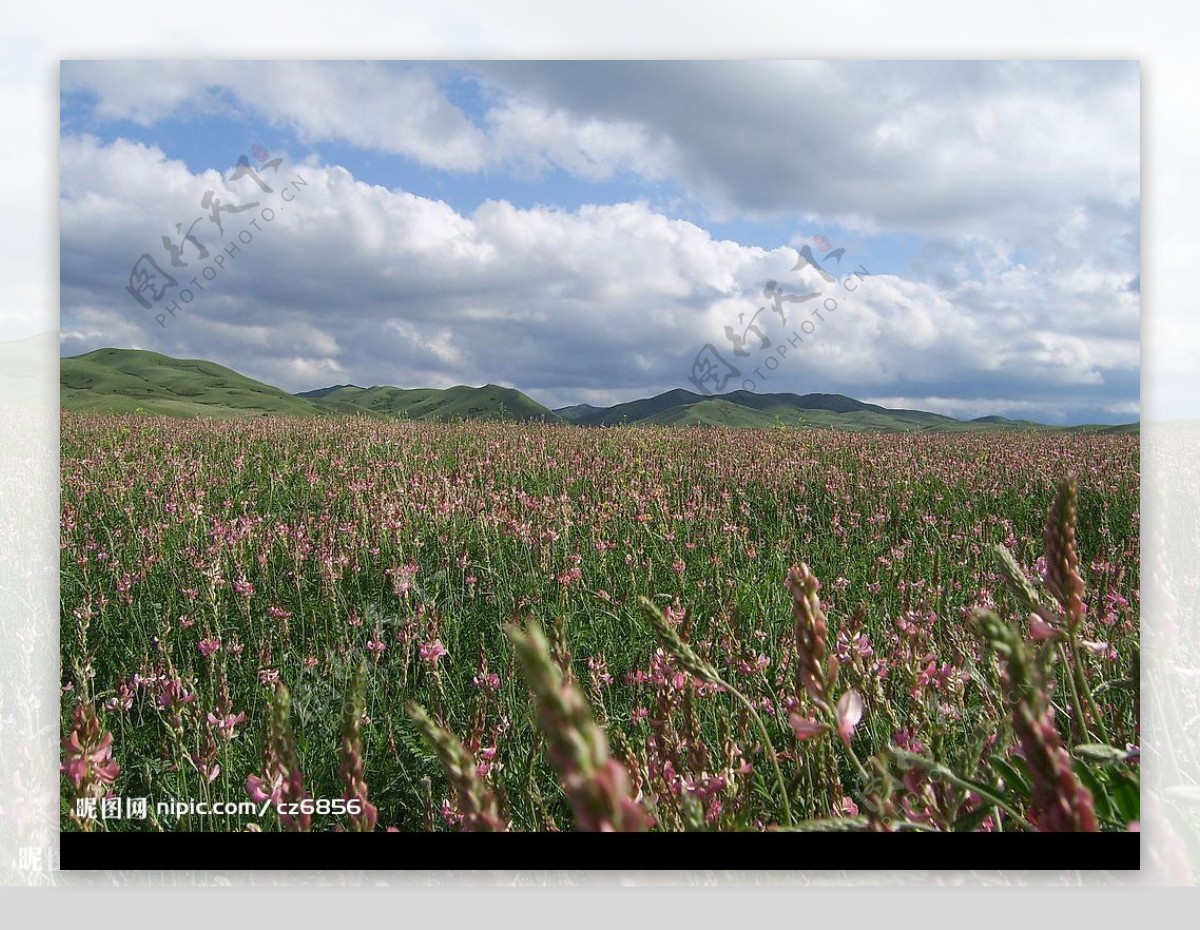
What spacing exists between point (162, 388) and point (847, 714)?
3426 mm

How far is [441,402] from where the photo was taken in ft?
11.2

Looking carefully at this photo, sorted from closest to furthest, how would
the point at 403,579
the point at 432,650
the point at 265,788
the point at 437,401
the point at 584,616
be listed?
the point at 265,788 → the point at 432,650 → the point at 403,579 → the point at 584,616 → the point at 437,401

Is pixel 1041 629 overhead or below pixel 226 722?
overhead

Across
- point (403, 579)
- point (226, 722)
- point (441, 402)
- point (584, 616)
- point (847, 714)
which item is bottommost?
point (226, 722)

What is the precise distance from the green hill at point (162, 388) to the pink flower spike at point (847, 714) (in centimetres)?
260

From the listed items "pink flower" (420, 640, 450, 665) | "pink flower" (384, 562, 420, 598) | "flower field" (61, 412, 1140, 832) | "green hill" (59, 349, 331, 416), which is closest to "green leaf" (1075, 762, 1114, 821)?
"flower field" (61, 412, 1140, 832)

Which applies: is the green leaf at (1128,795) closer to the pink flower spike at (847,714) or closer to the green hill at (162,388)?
the pink flower spike at (847,714)

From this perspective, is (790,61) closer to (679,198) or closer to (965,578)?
(679,198)

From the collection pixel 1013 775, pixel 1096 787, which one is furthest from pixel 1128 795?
pixel 1013 775

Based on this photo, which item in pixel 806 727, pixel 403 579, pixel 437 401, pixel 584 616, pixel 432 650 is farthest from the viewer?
pixel 437 401

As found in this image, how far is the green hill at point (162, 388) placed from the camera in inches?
114

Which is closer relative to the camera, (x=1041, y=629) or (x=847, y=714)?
(x=847, y=714)

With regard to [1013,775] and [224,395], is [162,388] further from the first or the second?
[1013,775]

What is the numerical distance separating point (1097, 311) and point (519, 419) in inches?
87.6
